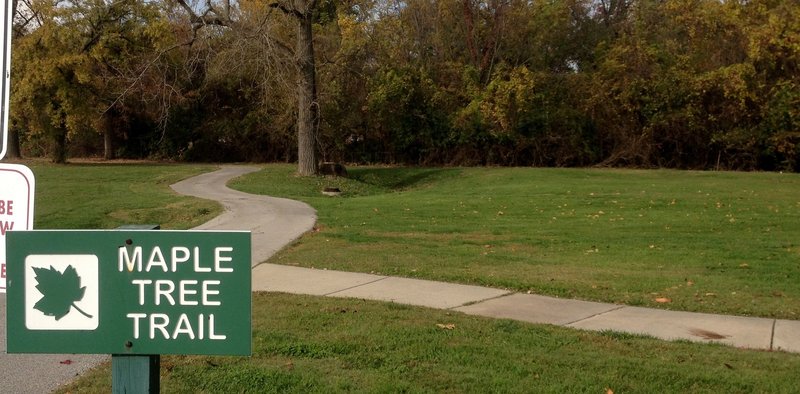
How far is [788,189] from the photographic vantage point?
23.2 m

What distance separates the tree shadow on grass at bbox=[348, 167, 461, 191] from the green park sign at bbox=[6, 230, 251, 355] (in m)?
Result: 25.7

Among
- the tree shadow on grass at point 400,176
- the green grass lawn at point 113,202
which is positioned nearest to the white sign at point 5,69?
the green grass lawn at point 113,202

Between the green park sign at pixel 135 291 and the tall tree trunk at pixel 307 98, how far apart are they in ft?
81.6

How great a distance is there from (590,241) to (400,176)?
19.9 metres

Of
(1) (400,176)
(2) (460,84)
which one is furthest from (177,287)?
(2) (460,84)

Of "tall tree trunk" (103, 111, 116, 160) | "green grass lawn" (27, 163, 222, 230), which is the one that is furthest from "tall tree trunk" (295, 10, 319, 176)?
"tall tree trunk" (103, 111, 116, 160)

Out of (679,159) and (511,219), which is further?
(679,159)

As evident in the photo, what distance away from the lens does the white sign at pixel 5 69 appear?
2400 mm

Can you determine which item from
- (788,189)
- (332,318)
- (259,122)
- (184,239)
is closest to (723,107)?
(788,189)

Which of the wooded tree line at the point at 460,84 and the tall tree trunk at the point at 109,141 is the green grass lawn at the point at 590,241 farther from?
the tall tree trunk at the point at 109,141

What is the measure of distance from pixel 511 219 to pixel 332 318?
30.5ft

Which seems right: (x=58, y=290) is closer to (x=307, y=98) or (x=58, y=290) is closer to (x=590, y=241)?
(x=590, y=241)

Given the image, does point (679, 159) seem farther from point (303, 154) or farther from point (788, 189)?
point (303, 154)

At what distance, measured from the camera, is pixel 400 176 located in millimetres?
32594
